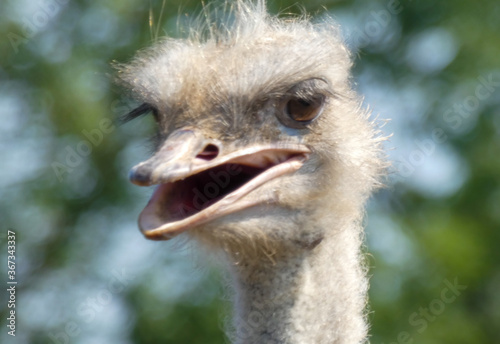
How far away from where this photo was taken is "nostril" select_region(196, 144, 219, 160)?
7.15 feet

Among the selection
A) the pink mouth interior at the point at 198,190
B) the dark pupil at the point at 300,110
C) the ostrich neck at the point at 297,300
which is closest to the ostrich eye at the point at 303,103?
the dark pupil at the point at 300,110

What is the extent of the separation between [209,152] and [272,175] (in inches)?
8.1

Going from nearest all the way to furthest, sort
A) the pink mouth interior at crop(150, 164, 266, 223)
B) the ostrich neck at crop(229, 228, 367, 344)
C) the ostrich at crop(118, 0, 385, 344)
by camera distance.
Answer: the pink mouth interior at crop(150, 164, 266, 223) < the ostrich at crop(118, 0, 385, 344) < the ostrich neck at crop(229, 228, 367, 344)

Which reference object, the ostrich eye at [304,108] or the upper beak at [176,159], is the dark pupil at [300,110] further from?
the upper beak at [176,159]

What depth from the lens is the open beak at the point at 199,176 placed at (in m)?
2.01

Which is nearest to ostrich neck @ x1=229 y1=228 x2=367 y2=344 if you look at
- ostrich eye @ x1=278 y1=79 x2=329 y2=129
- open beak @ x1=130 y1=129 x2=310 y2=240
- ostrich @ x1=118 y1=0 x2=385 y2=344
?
ostrich @ x1=118 y1=0 x2=385 y2=344

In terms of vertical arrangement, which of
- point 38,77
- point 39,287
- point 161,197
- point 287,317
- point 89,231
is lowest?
point 39,287

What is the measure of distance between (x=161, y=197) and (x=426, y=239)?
15.3ft

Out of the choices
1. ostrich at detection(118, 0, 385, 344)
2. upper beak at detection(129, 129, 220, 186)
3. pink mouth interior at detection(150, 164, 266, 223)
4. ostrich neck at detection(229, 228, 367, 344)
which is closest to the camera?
upper beak at detection(129, 129, 220, 186)

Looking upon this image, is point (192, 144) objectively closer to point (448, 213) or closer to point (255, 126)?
point (255, 126)

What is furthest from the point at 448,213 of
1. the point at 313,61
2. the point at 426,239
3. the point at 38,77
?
the point at 313,61

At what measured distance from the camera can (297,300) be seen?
2.40 m

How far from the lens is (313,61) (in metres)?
2.52

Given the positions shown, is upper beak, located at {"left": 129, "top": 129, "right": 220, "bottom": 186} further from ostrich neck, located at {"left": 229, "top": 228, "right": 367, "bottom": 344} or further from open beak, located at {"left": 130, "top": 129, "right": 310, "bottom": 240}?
ostrich neck, located at {"left": 229, "top": 228, "right": 367, "bottom": 344}
